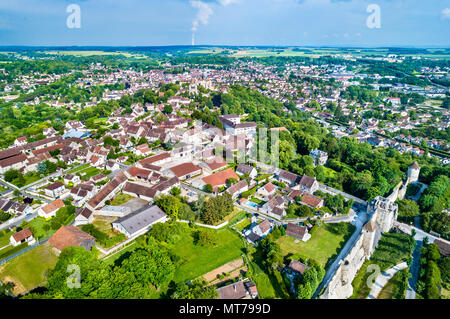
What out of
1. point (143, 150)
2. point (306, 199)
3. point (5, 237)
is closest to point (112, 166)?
point (143, 150)

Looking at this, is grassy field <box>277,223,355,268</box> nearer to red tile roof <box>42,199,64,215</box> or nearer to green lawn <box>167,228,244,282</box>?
green lawn <box>167,228,244,282</box>

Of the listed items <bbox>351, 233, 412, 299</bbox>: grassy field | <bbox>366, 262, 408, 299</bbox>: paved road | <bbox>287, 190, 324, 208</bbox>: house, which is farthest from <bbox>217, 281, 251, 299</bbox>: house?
<bbox>287, 190, 324, 208</bbox>: house

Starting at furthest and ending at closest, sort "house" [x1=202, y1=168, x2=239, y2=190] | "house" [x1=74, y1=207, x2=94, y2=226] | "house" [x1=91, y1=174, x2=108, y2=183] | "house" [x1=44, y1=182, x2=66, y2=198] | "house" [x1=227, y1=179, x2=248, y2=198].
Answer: "house" [x1=91, y1=174, x2=108, y2=183]
"house" [x1=202, y1=168, x2=239, y2=190]
"house" [x1=227, y1=179, x2=248, y2=198]
"house" [x1=44, y1=182, x2=66, y2=198]
"house" [x1=74, y1=207, x2=94, y2=226]

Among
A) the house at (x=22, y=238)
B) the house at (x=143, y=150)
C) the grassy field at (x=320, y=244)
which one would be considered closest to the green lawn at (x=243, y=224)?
the grassy field at (x=320, y=244)

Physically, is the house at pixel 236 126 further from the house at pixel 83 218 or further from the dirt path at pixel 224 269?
the dirt path at pixel 224 269

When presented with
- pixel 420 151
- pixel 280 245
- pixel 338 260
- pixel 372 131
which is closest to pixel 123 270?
pixel 280 245

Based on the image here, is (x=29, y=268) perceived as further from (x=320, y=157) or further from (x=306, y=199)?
(x=320, y=157)
